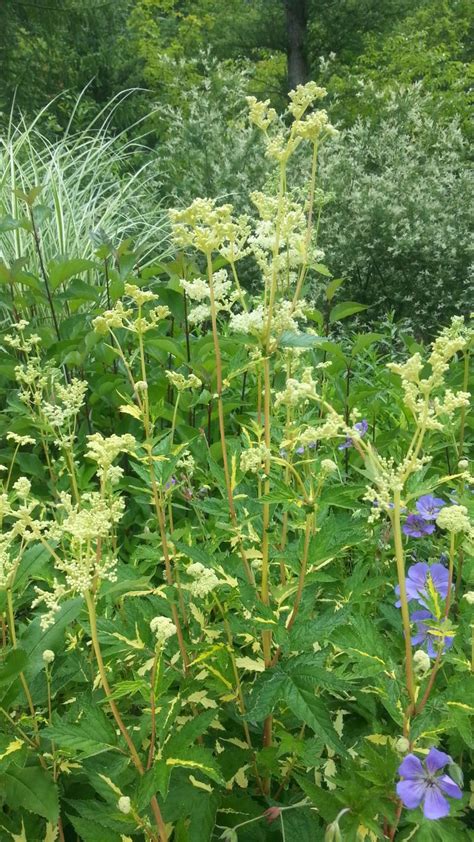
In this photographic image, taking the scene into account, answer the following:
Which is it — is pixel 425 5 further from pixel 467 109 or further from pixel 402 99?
pixel 402 99

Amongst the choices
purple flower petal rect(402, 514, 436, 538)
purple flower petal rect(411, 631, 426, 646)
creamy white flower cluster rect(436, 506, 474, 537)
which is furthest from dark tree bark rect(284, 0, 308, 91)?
creamy white flower cluster rect(436, 506, 474, 537)

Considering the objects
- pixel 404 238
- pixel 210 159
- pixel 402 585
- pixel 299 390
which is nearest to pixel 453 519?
pixel 402 585

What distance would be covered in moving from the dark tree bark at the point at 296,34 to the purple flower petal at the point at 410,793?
39.8ft

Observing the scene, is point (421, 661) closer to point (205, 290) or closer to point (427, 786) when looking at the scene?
point (427, 786)

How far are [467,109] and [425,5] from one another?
4.74 m

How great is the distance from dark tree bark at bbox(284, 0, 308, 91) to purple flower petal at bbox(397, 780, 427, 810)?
39.8ft

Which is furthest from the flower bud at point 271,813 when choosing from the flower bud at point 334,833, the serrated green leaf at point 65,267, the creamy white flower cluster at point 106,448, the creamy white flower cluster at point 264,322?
the serrated green leaf at point 65,267

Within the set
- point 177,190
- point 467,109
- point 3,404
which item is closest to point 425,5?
point 467,109

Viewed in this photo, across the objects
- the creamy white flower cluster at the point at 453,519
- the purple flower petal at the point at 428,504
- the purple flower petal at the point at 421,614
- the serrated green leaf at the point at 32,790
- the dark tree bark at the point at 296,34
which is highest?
the dark tree bark at the point at 296,34

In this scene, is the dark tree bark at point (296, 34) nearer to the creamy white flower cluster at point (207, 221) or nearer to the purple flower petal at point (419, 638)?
the creamy white flower cluster at point (207, 221)

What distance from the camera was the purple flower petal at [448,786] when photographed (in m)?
0.84

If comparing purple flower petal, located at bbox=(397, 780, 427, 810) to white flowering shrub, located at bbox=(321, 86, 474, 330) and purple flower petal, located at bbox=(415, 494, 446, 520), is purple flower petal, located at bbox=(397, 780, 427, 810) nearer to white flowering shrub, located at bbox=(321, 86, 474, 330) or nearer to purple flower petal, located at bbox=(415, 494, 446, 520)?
purple flower petal, located at bbox=(415, 494, 446, 520)

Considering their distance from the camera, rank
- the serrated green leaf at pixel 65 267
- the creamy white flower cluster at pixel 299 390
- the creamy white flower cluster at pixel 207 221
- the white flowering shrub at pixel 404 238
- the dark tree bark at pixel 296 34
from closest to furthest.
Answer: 1. the creamy white flower cluster at pixel 299 390
2. the creamy white flower cluster at pixel 207 221
3. the serrated green leaf at pixel 65 267
4. the white flowering shrub at pixel 404 238
5. the dark tree bark at pixel 296 34

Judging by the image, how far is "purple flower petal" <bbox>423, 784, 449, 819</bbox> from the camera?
84 cm
